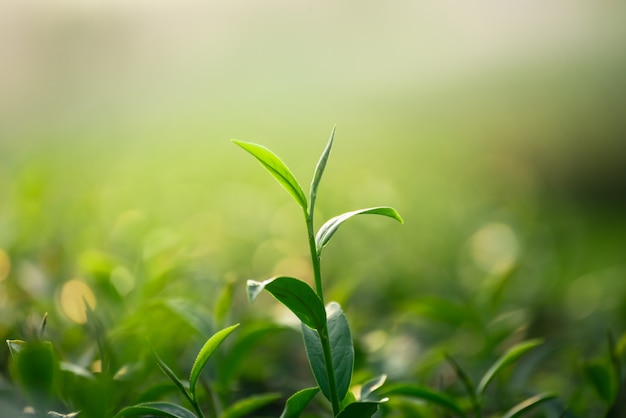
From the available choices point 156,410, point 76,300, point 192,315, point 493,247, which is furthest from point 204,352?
point 493,247

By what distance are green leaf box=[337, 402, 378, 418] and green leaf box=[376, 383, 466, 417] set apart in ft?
0.36

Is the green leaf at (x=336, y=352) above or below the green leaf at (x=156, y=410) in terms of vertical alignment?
above

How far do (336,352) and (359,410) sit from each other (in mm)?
93

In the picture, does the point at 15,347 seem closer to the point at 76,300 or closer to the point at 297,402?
the point at 297,402

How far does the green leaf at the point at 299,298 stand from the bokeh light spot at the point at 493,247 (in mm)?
1185

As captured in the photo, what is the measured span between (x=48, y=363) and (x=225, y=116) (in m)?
4.85

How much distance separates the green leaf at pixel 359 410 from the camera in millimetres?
624

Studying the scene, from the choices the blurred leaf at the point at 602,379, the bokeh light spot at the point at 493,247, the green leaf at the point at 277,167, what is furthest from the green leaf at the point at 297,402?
the bokeh light spot at the point at 493,247

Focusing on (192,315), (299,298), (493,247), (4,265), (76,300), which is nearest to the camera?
(299,298)

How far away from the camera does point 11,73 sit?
3.97 metres

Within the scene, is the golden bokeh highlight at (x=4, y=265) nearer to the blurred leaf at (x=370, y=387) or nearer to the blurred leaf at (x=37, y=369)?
the blurred leaf at (x=37, y=369)

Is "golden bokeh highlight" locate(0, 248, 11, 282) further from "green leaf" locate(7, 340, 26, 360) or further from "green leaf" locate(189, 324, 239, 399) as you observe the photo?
"green leaf" locate(189, 324, 239, 399)

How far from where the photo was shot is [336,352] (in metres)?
0.71

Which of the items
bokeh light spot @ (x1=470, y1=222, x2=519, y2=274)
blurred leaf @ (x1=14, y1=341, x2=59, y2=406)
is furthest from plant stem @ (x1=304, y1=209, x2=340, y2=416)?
bokeh light spot @ (x1=470, y1=222, x2=519, y2=274)
